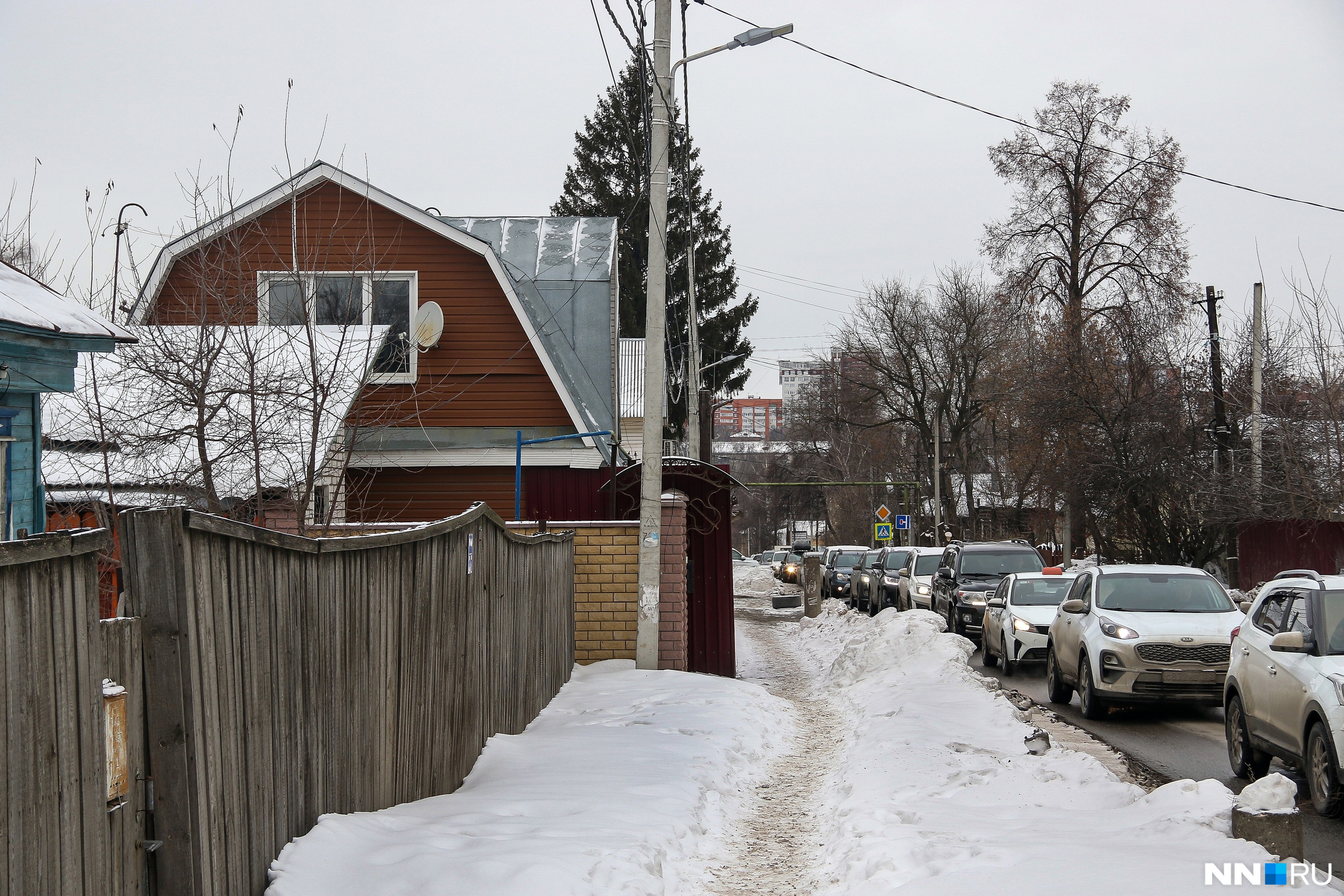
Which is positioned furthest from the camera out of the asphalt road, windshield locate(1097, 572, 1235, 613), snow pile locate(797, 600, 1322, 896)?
windshield locate(1097, 572, 1235, 613)

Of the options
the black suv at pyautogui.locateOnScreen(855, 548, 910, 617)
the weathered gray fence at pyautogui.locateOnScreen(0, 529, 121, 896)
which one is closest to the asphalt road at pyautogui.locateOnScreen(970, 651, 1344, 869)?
the weathered gray fence at pyautogui.locateOnScreen(0, 529, 121, 896)

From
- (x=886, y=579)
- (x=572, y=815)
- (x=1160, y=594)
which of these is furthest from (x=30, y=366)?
(x=886, y=579)

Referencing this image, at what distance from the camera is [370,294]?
15805mm

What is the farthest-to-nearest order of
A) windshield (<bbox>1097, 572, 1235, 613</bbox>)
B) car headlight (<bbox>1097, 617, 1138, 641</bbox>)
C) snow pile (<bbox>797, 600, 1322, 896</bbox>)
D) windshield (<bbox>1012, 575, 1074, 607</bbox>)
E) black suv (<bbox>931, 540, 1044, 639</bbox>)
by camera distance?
black suv (<bbox>931, 540, 1044, 639</bbox>) → windshield (<bbox>1012, 575, 1074, 607</bbox>) → windshield (<bbox>1097, 572, 1235, 613</bbox>) → car headlight (<bbox>1097, 617, 1138, 641</bbox>) → snow pile (<bbox>797, 600, 1322, 896</bbox>)

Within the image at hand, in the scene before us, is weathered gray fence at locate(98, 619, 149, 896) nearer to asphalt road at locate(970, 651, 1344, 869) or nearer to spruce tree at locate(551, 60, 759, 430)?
asphalt road at locate(970, 651, 1344, 869)

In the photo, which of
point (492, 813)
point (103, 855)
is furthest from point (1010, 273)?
point (103, 855)

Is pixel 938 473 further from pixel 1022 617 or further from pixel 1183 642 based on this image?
pixel 1183 642

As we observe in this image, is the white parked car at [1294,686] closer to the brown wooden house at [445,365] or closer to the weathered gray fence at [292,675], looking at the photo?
the weathered gray fence at [292,675]

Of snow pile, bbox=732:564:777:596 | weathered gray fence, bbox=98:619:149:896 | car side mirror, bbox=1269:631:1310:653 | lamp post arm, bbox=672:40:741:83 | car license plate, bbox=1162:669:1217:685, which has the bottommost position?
snow pile, bbox=732:564:777:596

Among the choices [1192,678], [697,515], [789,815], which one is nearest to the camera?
[789,815]

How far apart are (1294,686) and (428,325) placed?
40.2 feet

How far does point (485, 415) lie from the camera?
17500mm

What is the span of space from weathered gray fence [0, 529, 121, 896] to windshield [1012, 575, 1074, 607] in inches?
589

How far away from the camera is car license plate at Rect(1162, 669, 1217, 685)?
11.4m
